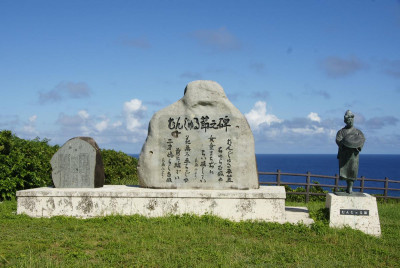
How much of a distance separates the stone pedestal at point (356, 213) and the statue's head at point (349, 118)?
56.4 inches

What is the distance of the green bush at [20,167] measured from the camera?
10844mm

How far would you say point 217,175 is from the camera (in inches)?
344

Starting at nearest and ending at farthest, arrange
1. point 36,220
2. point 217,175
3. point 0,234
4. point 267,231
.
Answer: point 0,234 < point 267,231 < point 36,220 < point 217,175

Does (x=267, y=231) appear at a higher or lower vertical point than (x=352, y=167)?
lower

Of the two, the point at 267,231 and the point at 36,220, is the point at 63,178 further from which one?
the point at 267,231

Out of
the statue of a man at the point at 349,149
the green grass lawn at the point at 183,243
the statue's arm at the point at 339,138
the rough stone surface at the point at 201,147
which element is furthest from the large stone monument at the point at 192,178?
the statue's arm at the point at 339,138

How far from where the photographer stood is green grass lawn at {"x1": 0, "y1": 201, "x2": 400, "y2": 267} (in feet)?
18.7

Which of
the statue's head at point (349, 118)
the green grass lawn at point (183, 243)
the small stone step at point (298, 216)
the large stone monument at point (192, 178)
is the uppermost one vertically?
the statue's head at point (349, 118)

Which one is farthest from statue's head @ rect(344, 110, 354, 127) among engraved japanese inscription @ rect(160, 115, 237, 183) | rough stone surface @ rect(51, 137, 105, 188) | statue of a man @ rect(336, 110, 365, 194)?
rough stone surface @ rect(51, 137, 105, 188)

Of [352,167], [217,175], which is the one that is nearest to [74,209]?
[217,175]

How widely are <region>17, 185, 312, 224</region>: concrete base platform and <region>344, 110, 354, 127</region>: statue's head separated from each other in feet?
6.26

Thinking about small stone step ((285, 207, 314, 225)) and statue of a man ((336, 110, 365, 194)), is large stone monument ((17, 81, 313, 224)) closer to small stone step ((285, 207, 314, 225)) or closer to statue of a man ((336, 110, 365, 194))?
small stone step ((285, 207, 314, 225))

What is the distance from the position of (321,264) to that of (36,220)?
5.41 metres

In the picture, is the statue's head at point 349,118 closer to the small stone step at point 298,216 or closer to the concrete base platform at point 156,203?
the concrete base platform at point 156,203
